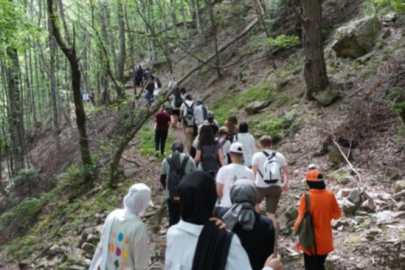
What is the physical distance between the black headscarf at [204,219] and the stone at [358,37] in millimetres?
12218

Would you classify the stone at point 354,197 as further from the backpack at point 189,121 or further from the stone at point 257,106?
the stone at point 257,106

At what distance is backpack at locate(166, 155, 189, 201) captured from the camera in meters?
A: 6.41

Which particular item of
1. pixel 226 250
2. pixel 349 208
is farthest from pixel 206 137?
pixel 226 250

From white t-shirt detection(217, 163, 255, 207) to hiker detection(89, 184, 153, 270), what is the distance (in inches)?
70.6

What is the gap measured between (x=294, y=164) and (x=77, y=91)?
647cm

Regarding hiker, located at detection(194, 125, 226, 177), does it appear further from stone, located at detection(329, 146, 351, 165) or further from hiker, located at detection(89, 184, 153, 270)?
hiker, located at detection(89, 184, 153, 270)

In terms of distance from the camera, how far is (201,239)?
2600 mm

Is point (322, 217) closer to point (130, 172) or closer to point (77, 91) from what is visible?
point (130, 172)

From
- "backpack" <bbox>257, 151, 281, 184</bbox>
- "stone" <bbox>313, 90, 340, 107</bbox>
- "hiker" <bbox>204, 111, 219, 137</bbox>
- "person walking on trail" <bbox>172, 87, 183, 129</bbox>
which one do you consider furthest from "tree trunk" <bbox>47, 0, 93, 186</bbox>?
"backpack" <bbox>257, 151, 281, 184</bbox>

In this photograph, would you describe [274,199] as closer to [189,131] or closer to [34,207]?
[189,131]

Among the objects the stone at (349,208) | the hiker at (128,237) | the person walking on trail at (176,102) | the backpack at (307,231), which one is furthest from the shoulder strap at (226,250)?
the person walking on trail at (176,102)

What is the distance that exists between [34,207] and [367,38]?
12473 mm

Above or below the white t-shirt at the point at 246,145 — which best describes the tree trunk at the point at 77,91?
above

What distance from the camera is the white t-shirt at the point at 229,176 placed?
5.40 metres
